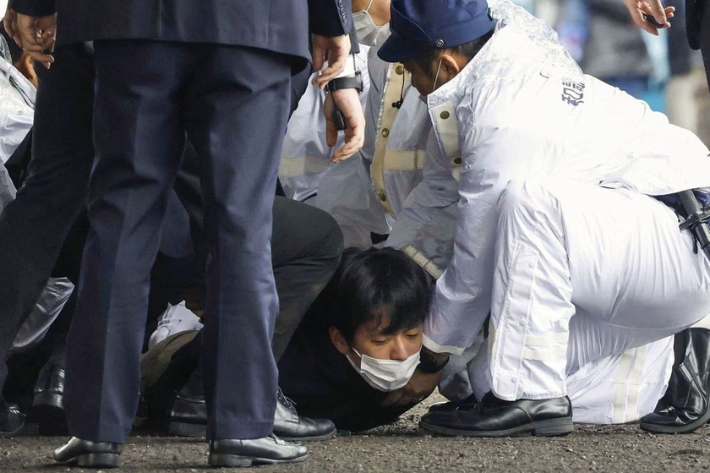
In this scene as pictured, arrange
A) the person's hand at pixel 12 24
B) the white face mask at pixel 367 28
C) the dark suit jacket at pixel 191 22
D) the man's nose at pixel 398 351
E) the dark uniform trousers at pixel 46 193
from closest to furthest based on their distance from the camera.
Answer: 1. the dark suit jacket at pixel 191 22
2. the dark uniform trousers at pixel 46 193
3. the person's hand at pixel 12 24
4. the man's nose at pixel 398 351
5. the white face mask at pixel 367 28

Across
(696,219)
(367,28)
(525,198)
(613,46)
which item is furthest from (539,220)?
(613,46)

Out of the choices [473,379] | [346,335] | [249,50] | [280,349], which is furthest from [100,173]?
[473,379]

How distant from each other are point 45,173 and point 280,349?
29.7 inches

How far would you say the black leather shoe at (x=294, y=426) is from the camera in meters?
2.92

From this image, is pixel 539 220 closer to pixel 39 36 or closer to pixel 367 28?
pixel 39 36

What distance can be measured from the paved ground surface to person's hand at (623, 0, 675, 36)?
3.91 ft

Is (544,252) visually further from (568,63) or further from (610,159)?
(568,63)

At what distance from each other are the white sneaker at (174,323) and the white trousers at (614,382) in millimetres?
847

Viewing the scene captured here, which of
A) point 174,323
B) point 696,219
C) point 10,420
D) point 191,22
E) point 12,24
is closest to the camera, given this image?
point 191,22

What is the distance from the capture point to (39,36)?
2660 millimetres

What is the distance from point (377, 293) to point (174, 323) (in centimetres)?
88

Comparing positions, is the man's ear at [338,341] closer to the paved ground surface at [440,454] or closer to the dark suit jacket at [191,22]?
the paved ground surface at [440,454]

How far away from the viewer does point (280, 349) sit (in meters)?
3.03

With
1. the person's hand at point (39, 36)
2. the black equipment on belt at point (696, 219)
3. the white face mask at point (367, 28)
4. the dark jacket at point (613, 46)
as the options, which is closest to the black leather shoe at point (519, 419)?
the black equipment on belt at point (696, 219)
